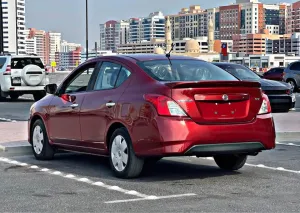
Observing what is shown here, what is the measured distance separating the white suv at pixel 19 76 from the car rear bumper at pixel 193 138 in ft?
58.1

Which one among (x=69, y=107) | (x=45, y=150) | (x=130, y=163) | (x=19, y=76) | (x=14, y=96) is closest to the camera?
(x=130, y=163)

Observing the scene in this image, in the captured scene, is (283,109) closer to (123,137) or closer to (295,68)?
(123,137)

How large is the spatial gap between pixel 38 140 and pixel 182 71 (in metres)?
2.80

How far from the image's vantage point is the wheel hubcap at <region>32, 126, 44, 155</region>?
981 cm

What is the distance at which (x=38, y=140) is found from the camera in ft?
32.5

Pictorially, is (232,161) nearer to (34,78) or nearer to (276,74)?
(34,78)

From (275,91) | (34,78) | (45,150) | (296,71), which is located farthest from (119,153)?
(296,71)

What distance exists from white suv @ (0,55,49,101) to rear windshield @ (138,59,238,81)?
16.9m

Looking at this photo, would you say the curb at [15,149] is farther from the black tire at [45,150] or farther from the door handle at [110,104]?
the door handle at [110,104]

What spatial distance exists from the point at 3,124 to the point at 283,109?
7.98 m

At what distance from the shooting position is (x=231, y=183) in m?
7.61

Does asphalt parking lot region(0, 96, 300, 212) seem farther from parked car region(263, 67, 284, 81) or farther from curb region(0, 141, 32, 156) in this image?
parked car region(263, 67, 284, 81)

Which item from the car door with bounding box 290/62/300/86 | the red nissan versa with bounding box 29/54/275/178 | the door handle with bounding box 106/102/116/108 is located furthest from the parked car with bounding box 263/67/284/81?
the door handle with bounding box 106/102/116/108

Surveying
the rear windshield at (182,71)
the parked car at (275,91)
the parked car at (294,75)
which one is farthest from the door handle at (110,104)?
the parked car at (294,75)
